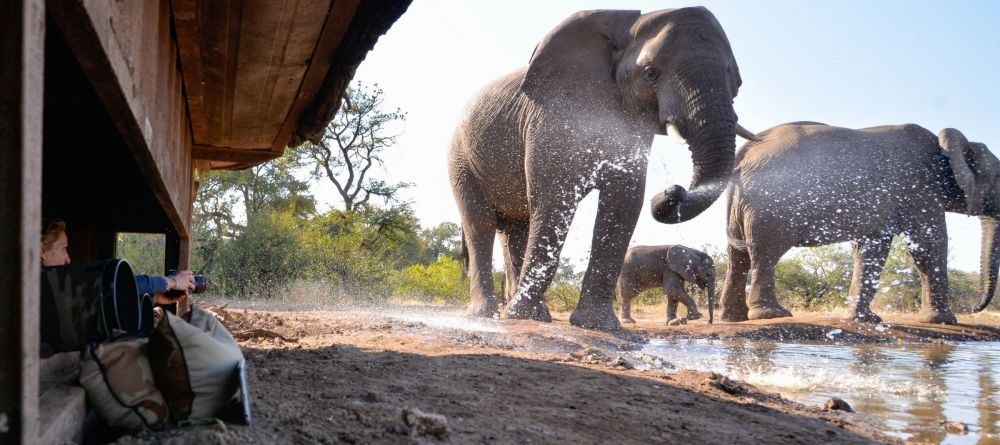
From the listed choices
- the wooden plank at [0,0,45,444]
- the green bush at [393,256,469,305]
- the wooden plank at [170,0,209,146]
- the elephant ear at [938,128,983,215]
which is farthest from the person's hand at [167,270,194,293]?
the green bush at [393,256,469,305]

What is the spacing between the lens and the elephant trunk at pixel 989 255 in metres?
12.7

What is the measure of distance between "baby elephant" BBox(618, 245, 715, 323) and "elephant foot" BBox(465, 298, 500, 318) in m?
5.17

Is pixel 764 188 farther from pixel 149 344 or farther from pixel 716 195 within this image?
→ pixel 149 344

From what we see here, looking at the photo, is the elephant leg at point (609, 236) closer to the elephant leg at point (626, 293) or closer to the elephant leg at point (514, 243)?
the elephant leg at point (514, 243)

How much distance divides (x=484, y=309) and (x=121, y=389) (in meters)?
8.24

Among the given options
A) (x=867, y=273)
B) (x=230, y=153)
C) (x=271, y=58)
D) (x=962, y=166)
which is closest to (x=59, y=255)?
(x=271, y=58)

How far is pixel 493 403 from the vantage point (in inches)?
137

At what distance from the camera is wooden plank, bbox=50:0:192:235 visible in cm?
177

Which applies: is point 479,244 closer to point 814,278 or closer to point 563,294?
point 563,294

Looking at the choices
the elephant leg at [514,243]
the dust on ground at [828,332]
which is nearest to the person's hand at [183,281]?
the dust on ground at [828,332]

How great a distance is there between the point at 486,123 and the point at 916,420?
Answer: 7256 millimetres

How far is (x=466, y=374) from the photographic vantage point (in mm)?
4266

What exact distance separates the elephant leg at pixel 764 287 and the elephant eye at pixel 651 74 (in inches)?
184

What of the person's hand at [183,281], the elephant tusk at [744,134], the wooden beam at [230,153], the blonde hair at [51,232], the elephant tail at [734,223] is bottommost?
the person's hand at [183,281]
